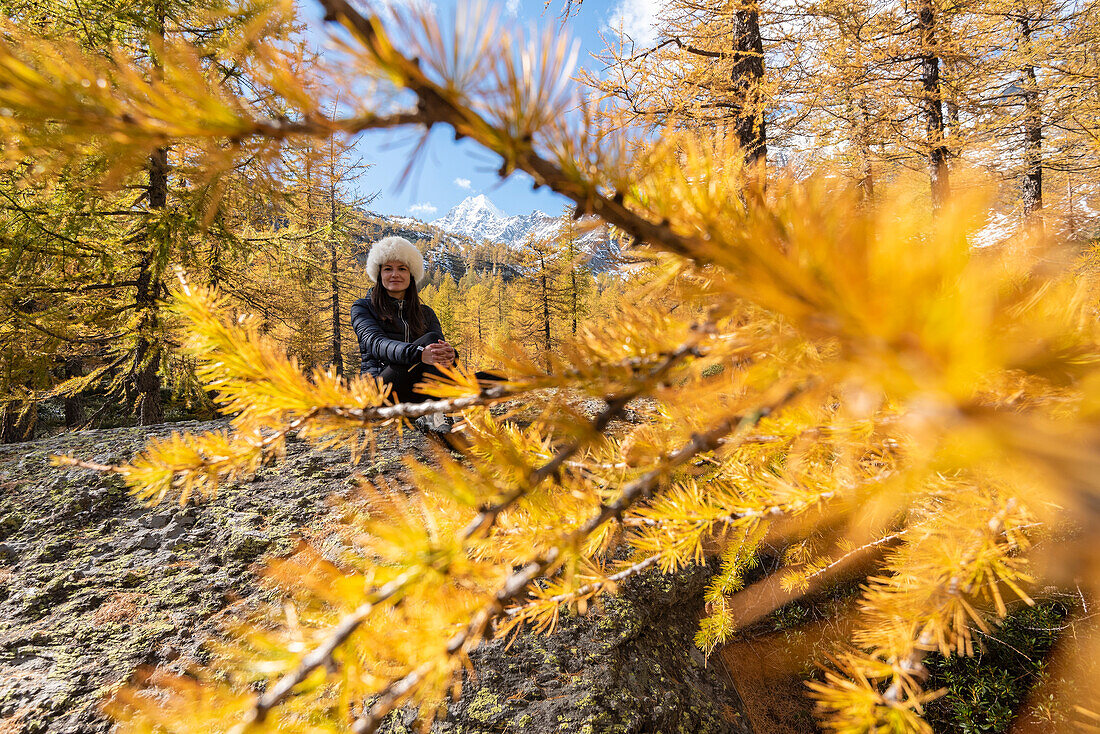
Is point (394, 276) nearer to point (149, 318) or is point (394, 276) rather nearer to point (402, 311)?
point (402, 311)

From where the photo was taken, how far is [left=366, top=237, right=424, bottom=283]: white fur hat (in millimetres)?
3164

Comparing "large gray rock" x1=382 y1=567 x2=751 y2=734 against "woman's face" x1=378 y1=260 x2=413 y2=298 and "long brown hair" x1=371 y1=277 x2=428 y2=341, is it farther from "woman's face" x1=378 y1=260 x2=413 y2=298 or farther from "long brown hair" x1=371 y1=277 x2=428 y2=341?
"woman's face" x1=378 y1=260 x2=413 y2=298

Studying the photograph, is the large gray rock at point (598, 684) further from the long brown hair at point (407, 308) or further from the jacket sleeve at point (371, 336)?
the long brown hair at point (407, 308)

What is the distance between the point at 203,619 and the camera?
1718 millimetres

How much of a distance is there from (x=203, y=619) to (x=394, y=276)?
2305mm

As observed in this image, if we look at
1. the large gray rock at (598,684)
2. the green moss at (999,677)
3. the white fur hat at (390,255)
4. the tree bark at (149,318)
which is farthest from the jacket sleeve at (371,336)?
the green moss at (999,677)

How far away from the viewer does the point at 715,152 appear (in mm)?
852

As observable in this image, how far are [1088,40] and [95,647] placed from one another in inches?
512

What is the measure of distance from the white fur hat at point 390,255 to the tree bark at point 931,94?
647 cm

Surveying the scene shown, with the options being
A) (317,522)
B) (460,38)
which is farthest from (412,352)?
(460,38)

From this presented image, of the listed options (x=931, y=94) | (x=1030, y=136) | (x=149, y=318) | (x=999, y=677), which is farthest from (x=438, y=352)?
(x=1030, y=136)

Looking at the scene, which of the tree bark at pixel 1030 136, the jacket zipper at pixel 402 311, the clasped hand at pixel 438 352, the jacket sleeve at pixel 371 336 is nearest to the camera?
the clasped hand at pixel 438 352

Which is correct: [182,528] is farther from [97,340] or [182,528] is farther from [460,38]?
[97,340]

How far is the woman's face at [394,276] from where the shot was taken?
3168 mm
